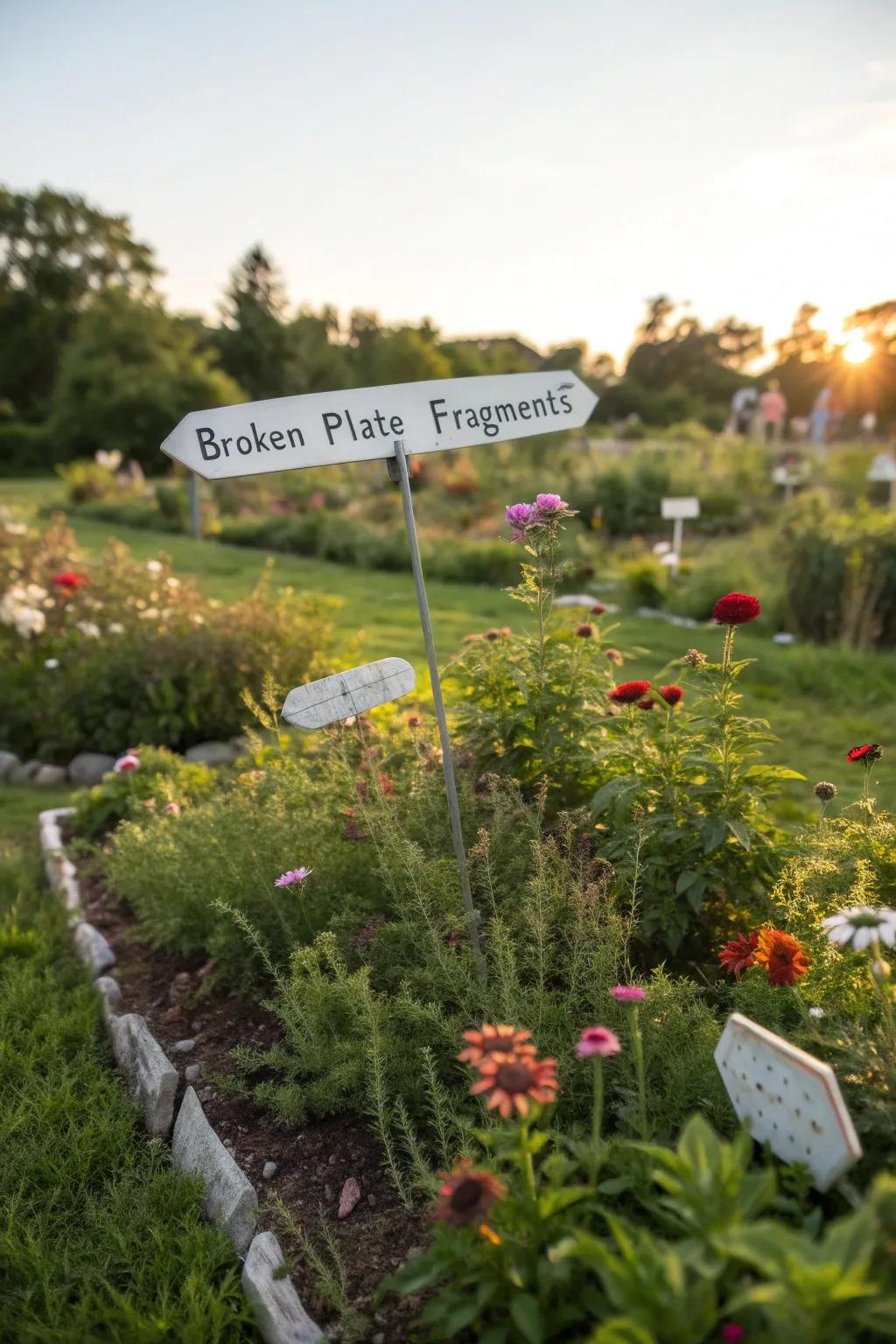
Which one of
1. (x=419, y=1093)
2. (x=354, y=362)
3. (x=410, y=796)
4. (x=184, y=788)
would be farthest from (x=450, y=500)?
(x=354, y=362)

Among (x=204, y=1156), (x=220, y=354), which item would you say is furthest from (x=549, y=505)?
(x=220, y=354)

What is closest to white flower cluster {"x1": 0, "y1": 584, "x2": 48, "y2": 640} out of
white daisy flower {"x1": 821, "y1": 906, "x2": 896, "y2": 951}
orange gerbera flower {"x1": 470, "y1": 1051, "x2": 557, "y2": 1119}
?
orange gerbera flower {"x1": 470, "y1": 1051, "x2": 557, "y2": 1119}

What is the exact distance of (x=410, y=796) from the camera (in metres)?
3.11

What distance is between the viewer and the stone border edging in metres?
1.80

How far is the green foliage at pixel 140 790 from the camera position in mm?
4199

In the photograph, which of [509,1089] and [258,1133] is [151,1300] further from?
[509,1089]

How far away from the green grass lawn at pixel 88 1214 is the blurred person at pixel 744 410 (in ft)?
85.2

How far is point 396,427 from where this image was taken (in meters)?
2.65

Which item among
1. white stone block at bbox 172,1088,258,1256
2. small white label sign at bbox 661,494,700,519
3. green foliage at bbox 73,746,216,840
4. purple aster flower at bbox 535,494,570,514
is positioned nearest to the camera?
white stone block at bbox 172,1088,258,1256

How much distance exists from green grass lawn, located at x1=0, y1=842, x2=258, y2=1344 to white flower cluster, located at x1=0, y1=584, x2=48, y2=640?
3.11 metres

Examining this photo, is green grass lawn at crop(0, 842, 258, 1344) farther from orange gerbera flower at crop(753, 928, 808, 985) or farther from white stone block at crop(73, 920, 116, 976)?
orange gerbera flower at crop(753, 928, 808, 985)

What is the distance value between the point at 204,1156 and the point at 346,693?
3.99 feet

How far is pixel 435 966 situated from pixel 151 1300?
95 centimetres

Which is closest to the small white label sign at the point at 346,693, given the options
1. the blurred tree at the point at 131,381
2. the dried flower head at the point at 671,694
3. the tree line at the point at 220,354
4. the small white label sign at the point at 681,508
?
the dried flower head at the point at 671,694
